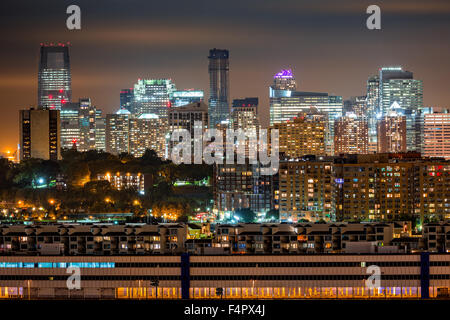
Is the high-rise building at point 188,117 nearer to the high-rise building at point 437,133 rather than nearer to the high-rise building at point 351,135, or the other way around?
the high-rise building at point 351,135

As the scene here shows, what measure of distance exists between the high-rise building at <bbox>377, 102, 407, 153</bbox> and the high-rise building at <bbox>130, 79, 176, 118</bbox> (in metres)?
38.4

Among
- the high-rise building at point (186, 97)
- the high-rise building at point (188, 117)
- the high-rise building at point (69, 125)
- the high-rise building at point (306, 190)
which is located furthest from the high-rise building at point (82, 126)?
the high-rise building at point (306, 190)

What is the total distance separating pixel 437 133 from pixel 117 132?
132 feet

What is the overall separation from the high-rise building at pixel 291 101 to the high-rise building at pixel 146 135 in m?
19.1

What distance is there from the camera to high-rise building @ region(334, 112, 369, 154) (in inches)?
5281

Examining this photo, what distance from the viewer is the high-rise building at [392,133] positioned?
12850cm

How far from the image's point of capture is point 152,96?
163750mm

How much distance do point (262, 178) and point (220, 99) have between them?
92.0 meters

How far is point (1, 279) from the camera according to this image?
34625 mm

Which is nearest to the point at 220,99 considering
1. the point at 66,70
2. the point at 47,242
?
the point at 66,70

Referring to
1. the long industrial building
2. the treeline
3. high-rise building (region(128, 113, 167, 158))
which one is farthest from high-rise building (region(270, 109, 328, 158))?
the long industrial building

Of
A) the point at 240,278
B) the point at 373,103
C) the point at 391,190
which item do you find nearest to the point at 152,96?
the point at 373,103

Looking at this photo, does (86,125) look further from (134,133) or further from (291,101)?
(291,101)
